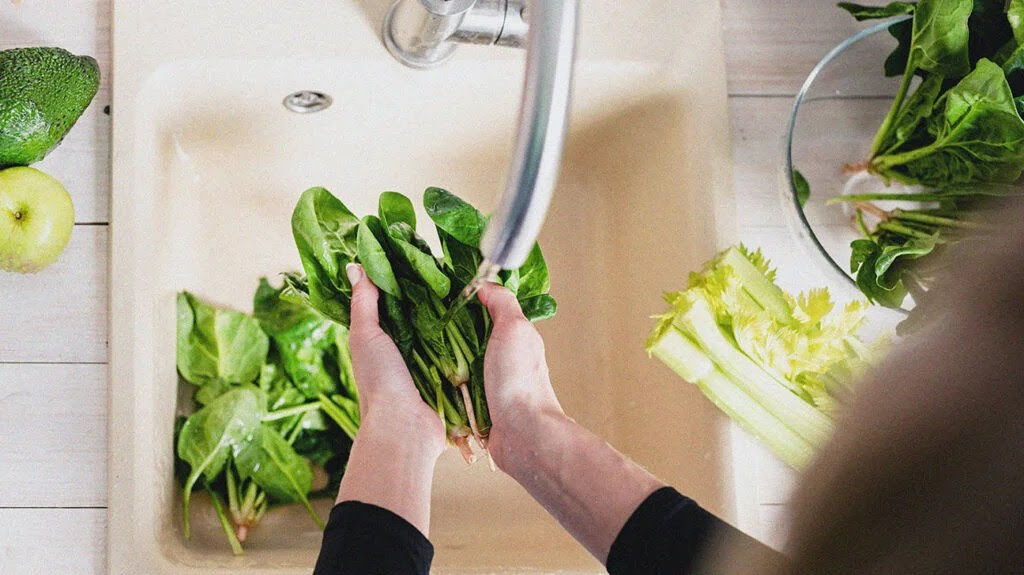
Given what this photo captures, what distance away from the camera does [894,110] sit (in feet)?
2.55

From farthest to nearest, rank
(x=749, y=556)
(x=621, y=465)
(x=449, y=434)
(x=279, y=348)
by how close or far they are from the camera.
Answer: (x=279, y=348) < (x=449, y=434) < (x=621, y=465) < (x=749, y=556)

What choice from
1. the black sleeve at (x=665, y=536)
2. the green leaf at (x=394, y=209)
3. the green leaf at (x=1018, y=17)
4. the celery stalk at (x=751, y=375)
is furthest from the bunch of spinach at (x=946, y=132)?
the green leaf at (x=394, y=209)

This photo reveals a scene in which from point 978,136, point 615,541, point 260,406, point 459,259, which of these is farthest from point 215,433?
point 978,136

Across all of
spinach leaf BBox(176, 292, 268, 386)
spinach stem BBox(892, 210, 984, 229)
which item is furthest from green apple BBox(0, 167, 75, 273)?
spinach stem BBox(892, 210, 984, 229)

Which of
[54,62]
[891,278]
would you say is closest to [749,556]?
[891,278]

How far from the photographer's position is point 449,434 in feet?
2.50

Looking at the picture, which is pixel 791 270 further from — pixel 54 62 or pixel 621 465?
pixel 54 62

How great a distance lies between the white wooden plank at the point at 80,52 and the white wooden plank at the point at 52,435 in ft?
0.47

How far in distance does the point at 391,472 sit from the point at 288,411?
0.21 metres

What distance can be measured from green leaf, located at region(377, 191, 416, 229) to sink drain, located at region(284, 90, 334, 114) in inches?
7.1

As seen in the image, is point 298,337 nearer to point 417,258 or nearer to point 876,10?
point 417,258

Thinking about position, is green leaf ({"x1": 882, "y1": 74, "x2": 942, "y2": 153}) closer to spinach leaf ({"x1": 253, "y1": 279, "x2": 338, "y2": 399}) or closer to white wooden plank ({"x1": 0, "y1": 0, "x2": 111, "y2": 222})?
spinach leaf ({"x1": 253, "y1": 279, "x2": 338, "y2": 399})

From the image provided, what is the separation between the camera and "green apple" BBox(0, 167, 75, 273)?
0.68 meters

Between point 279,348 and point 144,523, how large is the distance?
0.23 meters
